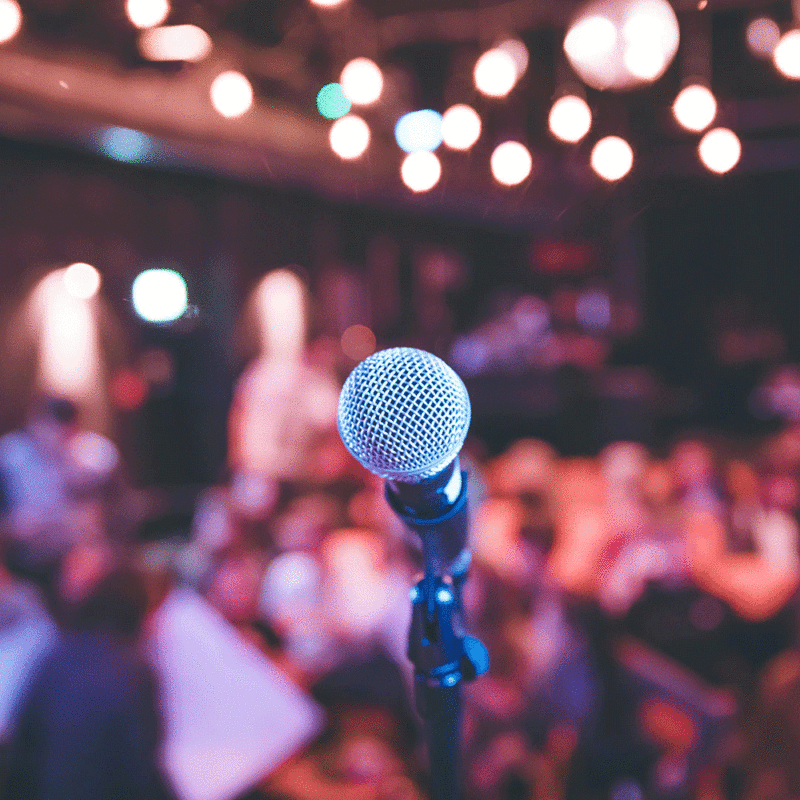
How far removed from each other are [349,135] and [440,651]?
12.0ft

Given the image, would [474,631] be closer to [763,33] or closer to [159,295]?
[159,295]

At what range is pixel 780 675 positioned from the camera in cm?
288

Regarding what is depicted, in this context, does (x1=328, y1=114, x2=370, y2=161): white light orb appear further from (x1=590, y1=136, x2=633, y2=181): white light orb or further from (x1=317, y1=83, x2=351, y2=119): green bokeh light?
(x1=317, y1=83, x2=351, y2=119): green bokeh light

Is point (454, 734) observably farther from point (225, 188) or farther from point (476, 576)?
point (225, 188)

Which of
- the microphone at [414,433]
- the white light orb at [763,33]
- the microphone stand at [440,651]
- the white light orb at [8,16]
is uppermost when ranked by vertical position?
the white light orb at [8,16]

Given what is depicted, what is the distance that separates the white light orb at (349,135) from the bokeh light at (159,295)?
2712 mm

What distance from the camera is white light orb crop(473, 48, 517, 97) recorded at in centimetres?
355

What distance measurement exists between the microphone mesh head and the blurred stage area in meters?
0.21

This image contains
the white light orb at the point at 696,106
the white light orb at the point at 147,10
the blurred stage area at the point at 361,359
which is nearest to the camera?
the blurred stage area at the point at 361,359

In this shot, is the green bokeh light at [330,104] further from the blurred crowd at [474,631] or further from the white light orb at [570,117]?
the blurred crowd at [474,631]

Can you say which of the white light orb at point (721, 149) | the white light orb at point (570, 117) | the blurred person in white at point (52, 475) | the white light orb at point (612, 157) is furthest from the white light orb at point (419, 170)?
the blurred person in white at point (52, 475)

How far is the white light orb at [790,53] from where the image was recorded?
3365 millimetres

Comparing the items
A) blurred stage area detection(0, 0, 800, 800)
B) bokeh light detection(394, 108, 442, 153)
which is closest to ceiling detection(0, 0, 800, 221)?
blurred stage area detection(0, 0, 800, 800)

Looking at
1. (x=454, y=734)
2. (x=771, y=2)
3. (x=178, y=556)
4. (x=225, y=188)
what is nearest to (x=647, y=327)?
(x=771, y=2)
